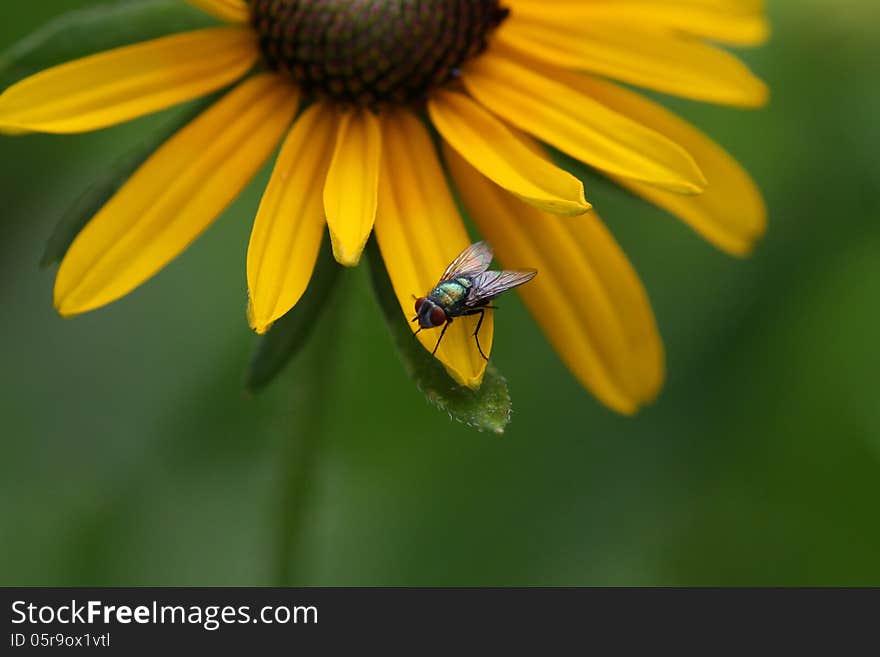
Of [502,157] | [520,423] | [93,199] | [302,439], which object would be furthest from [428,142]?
[520,423]

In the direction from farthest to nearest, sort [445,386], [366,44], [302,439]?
[302,439] → [366,44] → [445,386]

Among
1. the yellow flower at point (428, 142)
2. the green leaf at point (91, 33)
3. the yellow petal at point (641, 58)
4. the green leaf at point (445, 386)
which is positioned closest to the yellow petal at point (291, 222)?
the yellow flower at point (428, 142)

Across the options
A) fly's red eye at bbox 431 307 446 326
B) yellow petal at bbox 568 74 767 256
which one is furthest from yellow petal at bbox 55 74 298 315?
yellow petal at bbox 568 74 767 256

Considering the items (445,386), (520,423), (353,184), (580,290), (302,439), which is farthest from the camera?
(520,423)

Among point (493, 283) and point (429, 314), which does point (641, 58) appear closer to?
point (493, 283)

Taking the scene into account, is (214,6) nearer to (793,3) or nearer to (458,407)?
(458,407)
